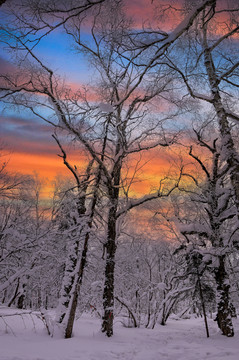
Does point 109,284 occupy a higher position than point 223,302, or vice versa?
point 109,284

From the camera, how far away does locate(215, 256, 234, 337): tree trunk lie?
12406mm

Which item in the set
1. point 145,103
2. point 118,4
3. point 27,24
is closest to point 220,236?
point 145,103

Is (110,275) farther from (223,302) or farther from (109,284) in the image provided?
(223,302)

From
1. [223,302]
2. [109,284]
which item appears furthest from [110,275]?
[223,302]

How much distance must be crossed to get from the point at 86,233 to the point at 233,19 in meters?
9.46

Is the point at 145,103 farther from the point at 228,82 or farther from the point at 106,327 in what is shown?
the point at 106,327

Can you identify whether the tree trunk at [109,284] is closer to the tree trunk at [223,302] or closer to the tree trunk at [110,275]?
the tree trunk at [110,275]

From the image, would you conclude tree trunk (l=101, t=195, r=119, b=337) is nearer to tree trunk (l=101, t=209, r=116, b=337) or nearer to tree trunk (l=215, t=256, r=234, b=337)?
tree trunk (l=101, t=209, r=116, b=337)

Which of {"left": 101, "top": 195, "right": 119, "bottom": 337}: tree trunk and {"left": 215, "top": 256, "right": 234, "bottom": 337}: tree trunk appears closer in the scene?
{"left": 101, "top": 195, "right": 119, "bottom": 337}: tree trunk

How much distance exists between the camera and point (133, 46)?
18.9 ft

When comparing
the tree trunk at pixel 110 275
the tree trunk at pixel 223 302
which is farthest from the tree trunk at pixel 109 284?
the tree trunk at pixel 223 302

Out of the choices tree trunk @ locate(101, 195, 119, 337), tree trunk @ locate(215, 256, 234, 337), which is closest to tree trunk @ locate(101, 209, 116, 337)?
tree trunk @ locate(101, 195, 119, 337)

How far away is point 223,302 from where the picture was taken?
12664 millimetres

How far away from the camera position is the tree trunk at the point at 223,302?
12406 mm
